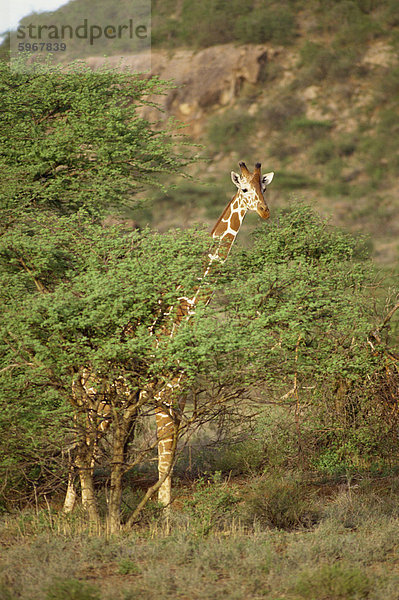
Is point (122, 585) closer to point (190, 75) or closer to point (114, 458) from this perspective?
point (114, 458)

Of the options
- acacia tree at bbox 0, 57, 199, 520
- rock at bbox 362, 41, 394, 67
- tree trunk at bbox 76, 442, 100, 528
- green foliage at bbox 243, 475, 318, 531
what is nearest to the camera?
tree trunk at bbox 76, 442, 100, 528

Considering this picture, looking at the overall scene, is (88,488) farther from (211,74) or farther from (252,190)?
(211,74)

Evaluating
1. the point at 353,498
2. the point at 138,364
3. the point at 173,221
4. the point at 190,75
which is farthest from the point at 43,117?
the point at 190,75

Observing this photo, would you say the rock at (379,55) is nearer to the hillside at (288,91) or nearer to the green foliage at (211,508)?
the hillside at (288,91)

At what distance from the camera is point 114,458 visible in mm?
7695

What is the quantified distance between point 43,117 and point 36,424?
5.74 metres

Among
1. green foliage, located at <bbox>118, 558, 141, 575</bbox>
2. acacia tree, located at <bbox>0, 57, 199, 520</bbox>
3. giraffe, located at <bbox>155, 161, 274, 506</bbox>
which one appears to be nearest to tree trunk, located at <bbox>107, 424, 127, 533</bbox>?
giraffe, located at <bbox>155, 161, 274, 506</bbox>

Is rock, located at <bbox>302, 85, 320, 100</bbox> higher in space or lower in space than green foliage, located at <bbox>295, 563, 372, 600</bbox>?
higher

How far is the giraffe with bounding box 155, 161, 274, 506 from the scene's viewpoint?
7.57m

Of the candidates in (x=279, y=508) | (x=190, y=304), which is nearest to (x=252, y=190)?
(x=190, y=304)

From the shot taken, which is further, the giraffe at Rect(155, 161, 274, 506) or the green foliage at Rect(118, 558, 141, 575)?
the giraffe at Rect(155, 161, 274, 506)

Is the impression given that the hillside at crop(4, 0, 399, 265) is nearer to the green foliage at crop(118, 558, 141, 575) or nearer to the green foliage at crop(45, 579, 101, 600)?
the green foliage at crop(118, 558, 141, 575)

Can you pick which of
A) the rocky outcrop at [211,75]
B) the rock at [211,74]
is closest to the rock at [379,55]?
the rocky outcrop at [211,75]

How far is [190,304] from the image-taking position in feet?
25.6
